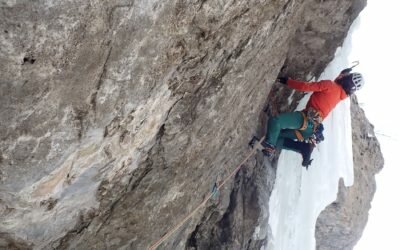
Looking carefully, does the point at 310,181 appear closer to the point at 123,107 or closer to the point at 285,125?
the point at 285,125

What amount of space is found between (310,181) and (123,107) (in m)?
4.37

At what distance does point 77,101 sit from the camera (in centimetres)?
296

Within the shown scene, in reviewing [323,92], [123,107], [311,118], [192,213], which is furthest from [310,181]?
[123,107]

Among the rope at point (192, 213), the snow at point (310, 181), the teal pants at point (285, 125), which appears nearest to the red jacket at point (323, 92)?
the teal pants at point (285, 125)

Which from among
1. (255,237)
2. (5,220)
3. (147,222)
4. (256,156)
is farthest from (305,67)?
(5,220)

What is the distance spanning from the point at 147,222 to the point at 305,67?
10.00ft

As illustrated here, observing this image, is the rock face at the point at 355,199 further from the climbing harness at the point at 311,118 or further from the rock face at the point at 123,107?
the rock face at the point at 123,107

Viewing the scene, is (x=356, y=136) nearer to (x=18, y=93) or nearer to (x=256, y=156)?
(x=256, y=156)

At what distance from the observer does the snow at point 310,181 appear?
6.77m

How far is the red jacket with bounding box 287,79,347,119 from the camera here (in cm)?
539

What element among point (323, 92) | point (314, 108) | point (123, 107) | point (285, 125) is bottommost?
point (123, 107)

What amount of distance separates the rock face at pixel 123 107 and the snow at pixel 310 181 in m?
1.76

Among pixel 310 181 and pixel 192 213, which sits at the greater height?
→ pixel 310 181

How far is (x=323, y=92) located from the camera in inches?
218
